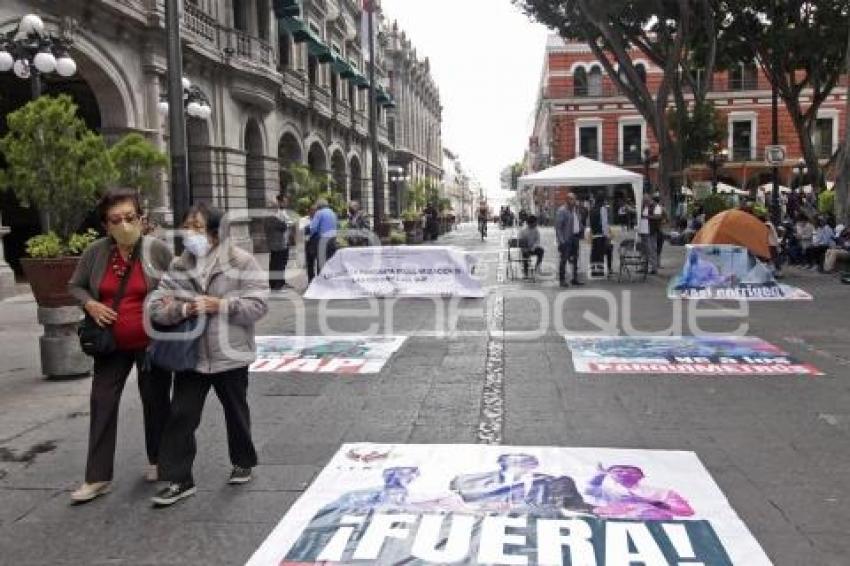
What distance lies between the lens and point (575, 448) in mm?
5355

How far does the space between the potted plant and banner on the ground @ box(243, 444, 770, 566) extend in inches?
155

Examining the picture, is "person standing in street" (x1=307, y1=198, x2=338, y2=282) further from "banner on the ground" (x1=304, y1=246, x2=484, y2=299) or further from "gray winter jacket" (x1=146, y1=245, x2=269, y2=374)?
"gray winter jacket" (x1=146, y1=245, x2=269, y2=374)

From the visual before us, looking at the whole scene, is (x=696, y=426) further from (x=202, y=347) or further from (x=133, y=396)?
(x=133, y=396)

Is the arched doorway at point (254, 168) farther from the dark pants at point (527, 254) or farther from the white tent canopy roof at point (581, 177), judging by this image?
the dark pants at point (527, 254)

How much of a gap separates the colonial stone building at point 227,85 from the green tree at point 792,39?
14.1 metres

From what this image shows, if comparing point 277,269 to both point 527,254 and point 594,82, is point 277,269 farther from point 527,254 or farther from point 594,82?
point 594,82

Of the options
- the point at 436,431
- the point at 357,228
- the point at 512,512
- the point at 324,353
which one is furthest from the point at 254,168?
the point at 512,512

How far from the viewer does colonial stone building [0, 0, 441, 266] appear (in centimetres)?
1973

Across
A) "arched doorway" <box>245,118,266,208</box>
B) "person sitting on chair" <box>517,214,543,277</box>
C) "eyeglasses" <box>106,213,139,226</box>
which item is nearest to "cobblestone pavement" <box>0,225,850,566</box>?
"eyeglasses" <box>106,213,139,226</box>

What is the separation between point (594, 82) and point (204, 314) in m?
59.5

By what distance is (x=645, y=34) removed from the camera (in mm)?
29625

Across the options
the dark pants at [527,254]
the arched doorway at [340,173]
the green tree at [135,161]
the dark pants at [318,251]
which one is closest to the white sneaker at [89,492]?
the green tree at [135,161]

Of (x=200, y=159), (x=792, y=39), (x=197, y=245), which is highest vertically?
(x=792, y=39)

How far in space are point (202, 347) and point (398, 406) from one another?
2.45m
